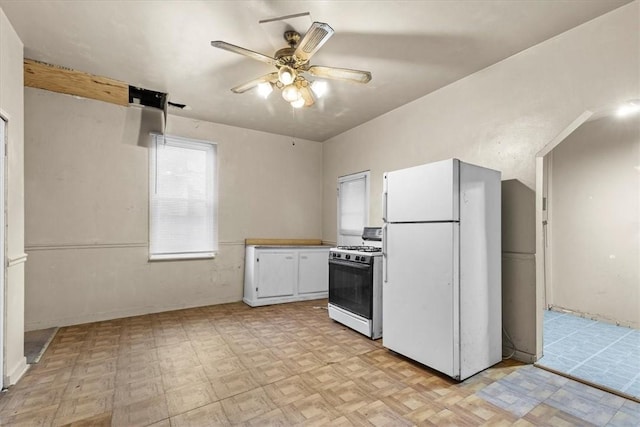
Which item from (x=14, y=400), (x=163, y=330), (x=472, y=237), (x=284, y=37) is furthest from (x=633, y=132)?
(x=14, y=400)

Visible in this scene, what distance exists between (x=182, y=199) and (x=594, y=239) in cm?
562

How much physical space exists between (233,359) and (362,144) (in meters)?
3.45

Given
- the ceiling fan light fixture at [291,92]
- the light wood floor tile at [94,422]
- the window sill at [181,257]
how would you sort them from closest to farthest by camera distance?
the light wood floor tile at [94,422], the ceiling fan light fixture at [291,92], the window sill at [181,257]

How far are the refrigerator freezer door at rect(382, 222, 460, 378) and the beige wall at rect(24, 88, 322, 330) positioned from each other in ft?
9.51

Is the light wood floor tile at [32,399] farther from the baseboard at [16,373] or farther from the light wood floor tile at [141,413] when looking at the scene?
the light wood floor tile at [141,413]

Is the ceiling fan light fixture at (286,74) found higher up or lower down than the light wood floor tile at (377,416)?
higher up

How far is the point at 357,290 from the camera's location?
3512 millimetres

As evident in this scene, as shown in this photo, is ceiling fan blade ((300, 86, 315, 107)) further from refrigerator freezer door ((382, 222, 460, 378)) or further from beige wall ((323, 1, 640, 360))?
beige wall ((323, 1, 640, 360))

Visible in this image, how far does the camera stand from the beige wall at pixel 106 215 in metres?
3.64

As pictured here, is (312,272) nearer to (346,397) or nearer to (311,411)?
(346,397)

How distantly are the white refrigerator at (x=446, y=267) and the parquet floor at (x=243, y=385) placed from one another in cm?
22

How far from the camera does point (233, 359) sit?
2.82 metres

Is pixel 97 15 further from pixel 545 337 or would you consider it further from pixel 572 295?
pixel 572 295

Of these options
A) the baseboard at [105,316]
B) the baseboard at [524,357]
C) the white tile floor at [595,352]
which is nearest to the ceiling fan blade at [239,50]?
the baseboard at [524,357]
